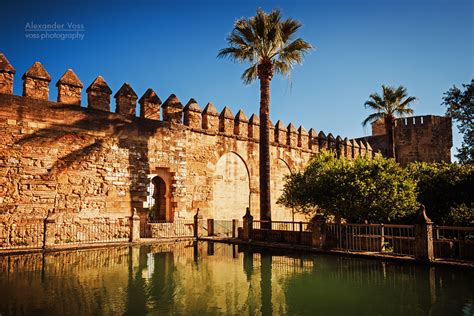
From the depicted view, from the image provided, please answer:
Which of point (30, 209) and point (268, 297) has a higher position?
point (30, 209)

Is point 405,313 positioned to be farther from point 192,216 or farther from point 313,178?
point 192,216

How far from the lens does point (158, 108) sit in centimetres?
1712

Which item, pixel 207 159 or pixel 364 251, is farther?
pixel 207 159

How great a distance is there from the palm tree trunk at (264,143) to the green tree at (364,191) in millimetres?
1753

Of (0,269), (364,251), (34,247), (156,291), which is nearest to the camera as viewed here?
(156,291)

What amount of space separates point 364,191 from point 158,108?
9896 millimetres

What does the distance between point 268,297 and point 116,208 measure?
1057cm

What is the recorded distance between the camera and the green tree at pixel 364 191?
12.9 m

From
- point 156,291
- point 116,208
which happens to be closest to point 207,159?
point 116,208

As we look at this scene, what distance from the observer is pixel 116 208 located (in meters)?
15.2

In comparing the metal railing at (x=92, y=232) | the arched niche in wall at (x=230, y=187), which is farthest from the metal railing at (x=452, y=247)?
the metal railing at (x=92, y=232)

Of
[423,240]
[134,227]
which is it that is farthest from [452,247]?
[134,227]

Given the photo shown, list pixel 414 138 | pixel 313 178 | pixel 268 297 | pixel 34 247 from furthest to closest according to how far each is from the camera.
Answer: pixel 414 138 < pixel 313 178 < pixel 34 247 < pixel 268 297

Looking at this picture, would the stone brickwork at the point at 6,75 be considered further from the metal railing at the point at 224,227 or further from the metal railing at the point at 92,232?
the metal railing at the point at 224,227
